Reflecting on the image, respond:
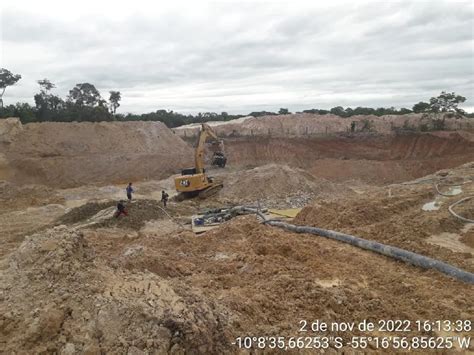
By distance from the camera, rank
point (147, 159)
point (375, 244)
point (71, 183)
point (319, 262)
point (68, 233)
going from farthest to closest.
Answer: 1. point (147, 159)
2. point (71, 183)
3. point (375, 244)
4. point (319, 262)
5. point (68, 233)

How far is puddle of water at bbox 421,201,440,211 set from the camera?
1147 cm

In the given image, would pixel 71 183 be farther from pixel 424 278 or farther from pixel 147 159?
A: pixel 424 278

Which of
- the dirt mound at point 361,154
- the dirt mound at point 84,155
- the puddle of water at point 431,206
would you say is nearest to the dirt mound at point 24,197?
the dirt mound at point 84,155

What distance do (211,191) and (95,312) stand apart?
16.2 m

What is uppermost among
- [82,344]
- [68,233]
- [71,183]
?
[68,233]

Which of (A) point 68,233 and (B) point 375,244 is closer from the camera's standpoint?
(A) point 68,233

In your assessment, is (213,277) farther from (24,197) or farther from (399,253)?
(24,197)

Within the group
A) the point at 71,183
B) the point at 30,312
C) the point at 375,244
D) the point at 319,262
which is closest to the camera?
the point at 30,312

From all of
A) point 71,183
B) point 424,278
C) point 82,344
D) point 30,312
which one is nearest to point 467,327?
point 424,278

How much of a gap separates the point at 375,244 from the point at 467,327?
304 cm

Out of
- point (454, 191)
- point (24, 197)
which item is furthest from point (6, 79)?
point (454, 191)

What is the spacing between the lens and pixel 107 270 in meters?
5.33

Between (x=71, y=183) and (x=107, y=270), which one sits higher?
(x=107, y=270)

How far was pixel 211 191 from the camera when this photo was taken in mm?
20531
